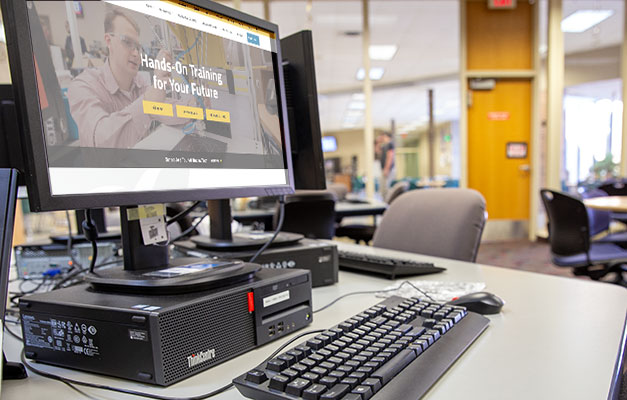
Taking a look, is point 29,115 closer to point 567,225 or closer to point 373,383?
point 373,383

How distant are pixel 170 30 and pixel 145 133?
0.62 ft

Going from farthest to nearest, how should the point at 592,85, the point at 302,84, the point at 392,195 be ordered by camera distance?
the point at 592,85, the point at 392,195, the point at 302,84

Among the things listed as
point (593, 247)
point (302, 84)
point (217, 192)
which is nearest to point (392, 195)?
point (593, 247)

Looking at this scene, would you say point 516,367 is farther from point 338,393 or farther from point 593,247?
point 593,247

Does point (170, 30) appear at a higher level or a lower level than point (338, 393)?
higher

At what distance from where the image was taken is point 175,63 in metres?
0.66

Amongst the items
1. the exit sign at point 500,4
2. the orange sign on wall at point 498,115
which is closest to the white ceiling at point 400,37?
the exit sign at point 500,4

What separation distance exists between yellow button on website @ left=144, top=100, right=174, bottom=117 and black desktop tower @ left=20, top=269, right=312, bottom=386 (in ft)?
0.94

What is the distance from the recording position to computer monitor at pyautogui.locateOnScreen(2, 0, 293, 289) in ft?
1.68

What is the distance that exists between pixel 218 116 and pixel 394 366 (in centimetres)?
51

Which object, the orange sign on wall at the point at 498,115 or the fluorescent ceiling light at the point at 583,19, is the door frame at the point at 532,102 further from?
the fluorescent ceiling light at the point at 583,19

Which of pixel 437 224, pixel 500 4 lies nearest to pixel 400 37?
pixel 500 4

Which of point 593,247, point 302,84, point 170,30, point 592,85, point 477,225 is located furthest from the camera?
point 592,85

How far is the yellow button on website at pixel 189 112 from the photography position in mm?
666
